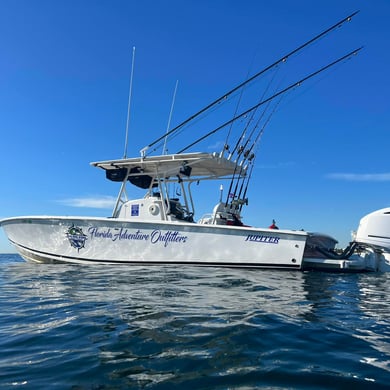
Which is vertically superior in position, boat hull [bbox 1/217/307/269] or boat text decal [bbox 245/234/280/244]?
boat text decal [bbox 245/234/280/244]

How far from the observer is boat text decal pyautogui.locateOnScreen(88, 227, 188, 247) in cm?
Result: 1005

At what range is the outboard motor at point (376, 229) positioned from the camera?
30.1 ft

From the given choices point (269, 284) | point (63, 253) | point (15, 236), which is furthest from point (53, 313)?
point (15, 236)

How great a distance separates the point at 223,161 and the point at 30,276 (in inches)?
235

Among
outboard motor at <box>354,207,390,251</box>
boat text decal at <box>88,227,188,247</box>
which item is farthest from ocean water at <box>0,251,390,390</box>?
boat text decal at <box>88,227,188,247</box>

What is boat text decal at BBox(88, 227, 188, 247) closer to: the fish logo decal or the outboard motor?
the fish logo decal

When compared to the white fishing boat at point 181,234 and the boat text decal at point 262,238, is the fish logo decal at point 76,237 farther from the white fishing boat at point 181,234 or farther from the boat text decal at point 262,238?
the boat text decal at point 262,238

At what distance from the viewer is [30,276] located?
28.0 ft

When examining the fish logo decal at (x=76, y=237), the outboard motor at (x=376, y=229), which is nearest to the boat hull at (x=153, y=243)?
the fish logo decal at (x=76, y=237)

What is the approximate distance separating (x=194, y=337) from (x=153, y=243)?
22.7ft

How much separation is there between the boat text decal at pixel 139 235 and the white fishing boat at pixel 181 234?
1.0 inches

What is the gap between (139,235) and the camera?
10.4m

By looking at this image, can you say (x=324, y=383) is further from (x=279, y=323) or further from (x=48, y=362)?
(x=48, y=362)

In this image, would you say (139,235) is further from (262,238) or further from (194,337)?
(194,337)
